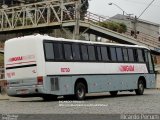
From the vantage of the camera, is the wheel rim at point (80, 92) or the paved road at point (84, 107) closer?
the paved road at point (84, 107)

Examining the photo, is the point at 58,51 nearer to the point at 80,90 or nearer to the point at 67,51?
the point at 67,51

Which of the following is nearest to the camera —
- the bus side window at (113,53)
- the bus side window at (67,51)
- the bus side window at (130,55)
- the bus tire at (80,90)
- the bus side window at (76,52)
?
the bus side window at (67,51)

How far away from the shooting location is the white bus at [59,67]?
2400cm

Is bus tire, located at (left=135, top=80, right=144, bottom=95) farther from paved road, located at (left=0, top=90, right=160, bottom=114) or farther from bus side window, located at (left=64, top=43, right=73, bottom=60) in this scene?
paved road, located at (left=0, top=90, right=160, bottom=114)

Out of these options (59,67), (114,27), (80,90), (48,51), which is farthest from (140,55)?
(114,27)

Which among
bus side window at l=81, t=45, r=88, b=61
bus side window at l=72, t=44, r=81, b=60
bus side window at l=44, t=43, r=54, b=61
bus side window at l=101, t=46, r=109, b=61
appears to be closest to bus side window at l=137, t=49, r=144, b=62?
bus side window at l=101, t=46, r=109, b=61

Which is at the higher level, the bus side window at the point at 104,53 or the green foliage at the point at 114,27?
the green foliage at the point at 114,27

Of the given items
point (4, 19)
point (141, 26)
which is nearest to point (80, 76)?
point (4, 19)

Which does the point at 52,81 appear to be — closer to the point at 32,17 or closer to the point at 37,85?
the point at 37,85

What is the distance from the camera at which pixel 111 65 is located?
28.7 metres

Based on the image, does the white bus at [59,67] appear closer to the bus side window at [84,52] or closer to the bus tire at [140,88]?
the bus side window at [84,52]

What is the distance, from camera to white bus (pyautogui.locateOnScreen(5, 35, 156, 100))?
2400cm

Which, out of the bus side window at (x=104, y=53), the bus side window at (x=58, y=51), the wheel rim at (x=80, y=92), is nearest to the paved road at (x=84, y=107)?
the wheel rim at (x=80, y=92)

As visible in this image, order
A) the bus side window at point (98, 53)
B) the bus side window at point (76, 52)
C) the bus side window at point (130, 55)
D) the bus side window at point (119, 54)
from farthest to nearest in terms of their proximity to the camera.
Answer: the bus side window at point (130, 55), the bus side window at point (119, 54), the bus side window at point (98, 53), the bus side window at point (76, 52)
